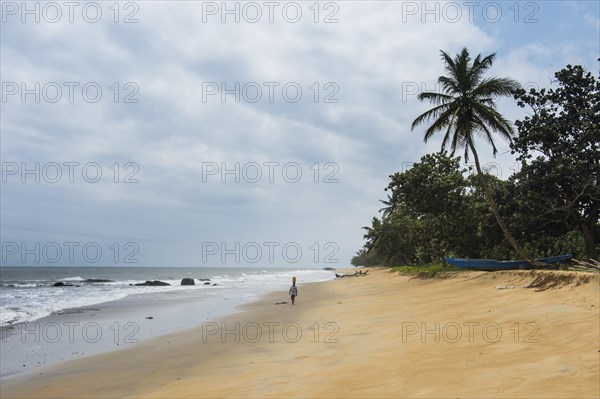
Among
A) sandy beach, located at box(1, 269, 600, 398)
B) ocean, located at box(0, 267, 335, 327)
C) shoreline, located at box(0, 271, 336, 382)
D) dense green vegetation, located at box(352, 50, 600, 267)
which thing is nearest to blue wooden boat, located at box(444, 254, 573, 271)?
dense green vegetation, located at box(352, 50, 600, 267)

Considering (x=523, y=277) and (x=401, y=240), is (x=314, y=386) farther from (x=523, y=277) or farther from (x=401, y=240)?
(x=401, y=240)

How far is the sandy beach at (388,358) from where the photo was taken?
20.7 feet

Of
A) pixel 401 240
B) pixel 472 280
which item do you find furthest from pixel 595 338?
pixel 401 240

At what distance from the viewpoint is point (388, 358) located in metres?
8.46

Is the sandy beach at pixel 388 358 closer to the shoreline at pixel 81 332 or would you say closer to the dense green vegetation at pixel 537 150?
the shoreline at pixel 81 332

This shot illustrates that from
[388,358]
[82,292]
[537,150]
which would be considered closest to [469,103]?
[537,150]

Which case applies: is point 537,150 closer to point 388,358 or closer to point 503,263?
point 503,263

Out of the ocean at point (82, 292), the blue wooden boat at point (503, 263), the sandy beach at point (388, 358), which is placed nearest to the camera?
the sandy beach at point (388, 358)

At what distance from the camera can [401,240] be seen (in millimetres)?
60906

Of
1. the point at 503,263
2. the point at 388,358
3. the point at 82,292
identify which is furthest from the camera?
the point at 82,292

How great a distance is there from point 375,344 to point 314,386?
3.70 m

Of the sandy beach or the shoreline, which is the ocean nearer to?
the shoreline

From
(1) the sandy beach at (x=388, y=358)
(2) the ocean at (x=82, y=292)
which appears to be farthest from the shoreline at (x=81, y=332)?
(2) the ocean at (x=82, y=292)

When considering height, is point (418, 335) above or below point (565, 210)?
below
